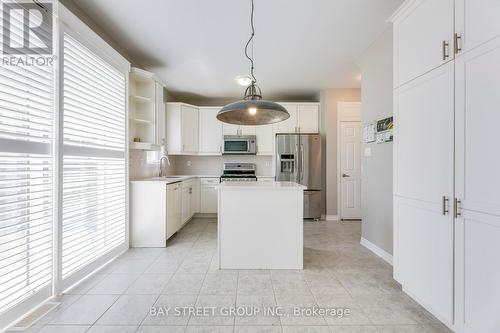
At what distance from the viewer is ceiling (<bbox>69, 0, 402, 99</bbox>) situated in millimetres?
2264

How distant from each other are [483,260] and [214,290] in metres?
1.93

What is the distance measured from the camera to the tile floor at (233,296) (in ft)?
5.34

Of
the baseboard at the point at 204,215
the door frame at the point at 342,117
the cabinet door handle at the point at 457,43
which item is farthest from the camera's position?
the baseboard at the point at 204,215

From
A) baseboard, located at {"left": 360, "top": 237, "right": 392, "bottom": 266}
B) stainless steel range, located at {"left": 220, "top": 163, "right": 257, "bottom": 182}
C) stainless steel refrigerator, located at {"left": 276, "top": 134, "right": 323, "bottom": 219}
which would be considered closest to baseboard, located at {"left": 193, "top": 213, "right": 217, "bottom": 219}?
stainless steel range, located at {"left": 220, "top": 163, "right": 257, "bottom": 182}

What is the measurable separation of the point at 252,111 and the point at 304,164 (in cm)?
285

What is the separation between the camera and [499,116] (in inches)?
47.9

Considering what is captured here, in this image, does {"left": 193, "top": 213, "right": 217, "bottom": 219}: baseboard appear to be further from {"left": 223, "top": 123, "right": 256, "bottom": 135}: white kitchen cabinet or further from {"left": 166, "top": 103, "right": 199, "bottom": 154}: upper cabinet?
{"left": 223, "top": 123, "right": 256, "bottom": 135}: white kitchen cabinet

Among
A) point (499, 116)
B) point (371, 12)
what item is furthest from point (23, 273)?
point (371, 12)

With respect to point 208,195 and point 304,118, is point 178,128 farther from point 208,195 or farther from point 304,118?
point 304,118

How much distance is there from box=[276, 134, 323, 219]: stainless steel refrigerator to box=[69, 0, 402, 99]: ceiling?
3.87ft

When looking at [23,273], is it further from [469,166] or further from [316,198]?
[316,198]

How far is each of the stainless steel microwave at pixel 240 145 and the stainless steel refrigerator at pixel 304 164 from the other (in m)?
0.58

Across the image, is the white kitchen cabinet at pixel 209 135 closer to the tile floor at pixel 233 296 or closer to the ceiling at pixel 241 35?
the ceiling at pixel 241 35

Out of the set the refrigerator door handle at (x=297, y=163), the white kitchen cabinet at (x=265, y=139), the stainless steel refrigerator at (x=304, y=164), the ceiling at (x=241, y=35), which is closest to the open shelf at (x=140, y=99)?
the ceiling at (x=241, y=35)
